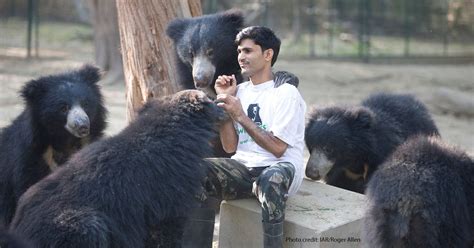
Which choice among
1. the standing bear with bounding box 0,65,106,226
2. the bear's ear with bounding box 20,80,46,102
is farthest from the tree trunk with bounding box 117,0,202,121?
the bear's ear with bounding box 20,80,46,102

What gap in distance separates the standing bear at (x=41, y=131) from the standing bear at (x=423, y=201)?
2234 mm

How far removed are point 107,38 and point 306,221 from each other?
29.1 feet

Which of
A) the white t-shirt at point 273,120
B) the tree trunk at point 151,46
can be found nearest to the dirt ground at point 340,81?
the tree trunk at point 151,46

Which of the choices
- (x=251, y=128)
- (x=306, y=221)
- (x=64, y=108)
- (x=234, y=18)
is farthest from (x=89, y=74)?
(x=306, y=221)

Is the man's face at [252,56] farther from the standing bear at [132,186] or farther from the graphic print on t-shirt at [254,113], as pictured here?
the standing bear at [132,186]

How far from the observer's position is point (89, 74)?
211 inches

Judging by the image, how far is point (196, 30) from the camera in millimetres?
5430

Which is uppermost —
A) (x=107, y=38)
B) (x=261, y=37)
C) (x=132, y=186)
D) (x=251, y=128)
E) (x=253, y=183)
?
(x=261, y=37)

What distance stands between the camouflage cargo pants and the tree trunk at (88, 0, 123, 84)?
8241 mm

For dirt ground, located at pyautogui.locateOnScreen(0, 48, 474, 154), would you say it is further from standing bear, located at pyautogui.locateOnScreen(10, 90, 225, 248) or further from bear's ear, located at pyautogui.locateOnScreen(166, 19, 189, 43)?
standing bear, located at pyautogui.locateOnScreen(10, 90, 225, 248)

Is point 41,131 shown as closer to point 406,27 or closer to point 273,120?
point 273,120

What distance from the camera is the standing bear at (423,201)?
356cm

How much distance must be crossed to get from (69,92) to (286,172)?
1.81 meters

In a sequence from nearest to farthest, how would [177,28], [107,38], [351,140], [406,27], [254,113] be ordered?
1. [254,113]
2. [177,28]
3. [351,140]
4. [107,38]
5. [406,27]
